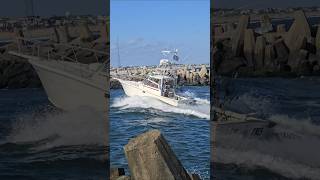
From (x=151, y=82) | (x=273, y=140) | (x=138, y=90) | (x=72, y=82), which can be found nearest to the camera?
(x=273, y=140)

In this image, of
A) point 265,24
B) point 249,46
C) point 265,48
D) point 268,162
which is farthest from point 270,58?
point 268,162

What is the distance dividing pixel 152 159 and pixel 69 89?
155 centimetres

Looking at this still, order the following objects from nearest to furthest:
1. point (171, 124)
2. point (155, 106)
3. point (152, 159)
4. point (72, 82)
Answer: point (152, 159)
point (72, 82)
point (171, 124)
point (155, 106)

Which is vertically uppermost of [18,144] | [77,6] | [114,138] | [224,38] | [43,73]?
[77,6]

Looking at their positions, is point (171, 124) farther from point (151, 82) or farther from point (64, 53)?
point (64, 53)

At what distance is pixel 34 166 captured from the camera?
7371 millimetres

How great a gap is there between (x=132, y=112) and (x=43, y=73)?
9.01 meters

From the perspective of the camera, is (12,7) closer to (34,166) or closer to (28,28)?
(28,28)

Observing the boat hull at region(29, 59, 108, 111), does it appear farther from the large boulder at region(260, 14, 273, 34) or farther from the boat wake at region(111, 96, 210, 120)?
the boat wake at region(111, 96, 210, 120)

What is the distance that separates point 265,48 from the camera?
7191mm

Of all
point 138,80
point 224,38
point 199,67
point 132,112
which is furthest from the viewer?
point 138,80

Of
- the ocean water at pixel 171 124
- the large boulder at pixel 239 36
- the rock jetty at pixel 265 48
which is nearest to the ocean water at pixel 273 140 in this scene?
the rock jetty at pixel 265 48

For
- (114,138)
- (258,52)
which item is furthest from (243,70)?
(114,138)

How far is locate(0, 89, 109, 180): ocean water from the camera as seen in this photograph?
7.25 meters
